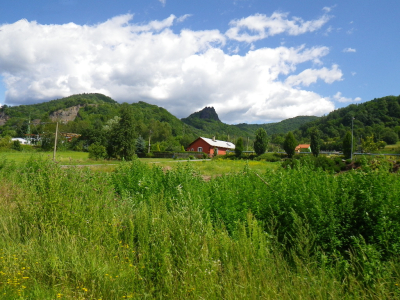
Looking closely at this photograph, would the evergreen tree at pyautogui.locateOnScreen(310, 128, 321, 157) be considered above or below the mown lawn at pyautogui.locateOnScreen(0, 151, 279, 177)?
above

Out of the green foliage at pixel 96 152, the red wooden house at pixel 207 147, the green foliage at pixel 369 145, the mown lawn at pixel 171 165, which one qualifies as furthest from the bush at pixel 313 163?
the red wooden house at pixel 207 147

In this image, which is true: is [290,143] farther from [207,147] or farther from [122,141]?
[122,141]

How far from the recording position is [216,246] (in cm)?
377

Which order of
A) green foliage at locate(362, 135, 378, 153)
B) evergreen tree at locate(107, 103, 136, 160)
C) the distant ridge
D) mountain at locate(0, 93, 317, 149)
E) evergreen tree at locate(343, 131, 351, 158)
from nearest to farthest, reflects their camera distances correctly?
evergreen tree at locate(107, 103, 136, 160), evergreen tree at locate(343, 131, 351, 158), green foliage at locate(362, 135, 378, 153), mountain at locate(0, 93, 317, 149), the distant ridge

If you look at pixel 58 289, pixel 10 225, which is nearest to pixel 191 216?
pixel 58 289

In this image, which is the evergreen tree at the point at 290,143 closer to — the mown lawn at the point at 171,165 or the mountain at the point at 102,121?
the mown lawn at the point at 171,165

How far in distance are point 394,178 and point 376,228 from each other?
1.56 m

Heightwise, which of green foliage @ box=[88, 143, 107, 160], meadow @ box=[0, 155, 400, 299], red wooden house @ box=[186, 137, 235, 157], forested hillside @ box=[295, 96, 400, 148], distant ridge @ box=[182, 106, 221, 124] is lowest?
meadow @ box=[0, 155, 400, 299]

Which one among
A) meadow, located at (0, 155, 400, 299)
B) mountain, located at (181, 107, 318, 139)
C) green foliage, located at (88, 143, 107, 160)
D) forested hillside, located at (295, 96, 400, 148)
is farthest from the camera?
mountain, located at (181, 107, 318, 139)

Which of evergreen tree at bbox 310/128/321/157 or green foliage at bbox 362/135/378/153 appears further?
green foliage at bbox 362/135/378/153

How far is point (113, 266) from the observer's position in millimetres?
3586

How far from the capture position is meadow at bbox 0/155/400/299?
10.6 feet

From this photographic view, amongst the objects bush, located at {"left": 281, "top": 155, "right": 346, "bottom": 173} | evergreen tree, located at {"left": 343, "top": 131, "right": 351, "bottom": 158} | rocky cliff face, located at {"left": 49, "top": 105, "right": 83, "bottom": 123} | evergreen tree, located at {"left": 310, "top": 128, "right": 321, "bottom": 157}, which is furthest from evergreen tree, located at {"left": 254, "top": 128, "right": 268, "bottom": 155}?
rocky cliff face, located at {"left": 49, "top": 105, "right": 83, "bottom": 123}

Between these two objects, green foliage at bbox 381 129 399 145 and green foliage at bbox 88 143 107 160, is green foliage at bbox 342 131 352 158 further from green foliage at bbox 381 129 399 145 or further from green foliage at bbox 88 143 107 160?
green foliage at bbox 381 129 399 145
